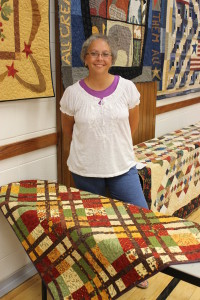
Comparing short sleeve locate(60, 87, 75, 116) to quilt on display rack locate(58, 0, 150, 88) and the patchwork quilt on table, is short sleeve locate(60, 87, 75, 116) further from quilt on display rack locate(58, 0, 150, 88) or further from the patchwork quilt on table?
the patchwork quilt on table

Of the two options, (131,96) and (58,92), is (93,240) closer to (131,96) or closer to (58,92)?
(131,96)

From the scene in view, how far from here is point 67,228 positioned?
1.53 metres

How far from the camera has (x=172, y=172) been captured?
272cm

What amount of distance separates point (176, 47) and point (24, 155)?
2.05 meters

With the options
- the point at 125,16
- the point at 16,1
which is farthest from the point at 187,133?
the point at 16,1

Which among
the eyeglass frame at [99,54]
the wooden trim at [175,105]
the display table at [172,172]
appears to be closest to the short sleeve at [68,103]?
the eyeglass frame at [99,54]

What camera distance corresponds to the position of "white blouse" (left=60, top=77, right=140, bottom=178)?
5.91ft

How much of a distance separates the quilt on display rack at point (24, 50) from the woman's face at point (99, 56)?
1.02 ft

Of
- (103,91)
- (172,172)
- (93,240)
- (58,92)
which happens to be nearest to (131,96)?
(103,91)

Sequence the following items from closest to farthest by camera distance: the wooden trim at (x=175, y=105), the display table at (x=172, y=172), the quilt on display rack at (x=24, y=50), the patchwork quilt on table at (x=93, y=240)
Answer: the patchwork quilt on table at (x=93, y=240) → the quilt on display rack at (x=24, y=50) → the display table at (x=172, y=172) → the wooden trim at (x=175, y=105)

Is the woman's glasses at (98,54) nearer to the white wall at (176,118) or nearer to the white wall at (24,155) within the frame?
the white wall at (24,155)

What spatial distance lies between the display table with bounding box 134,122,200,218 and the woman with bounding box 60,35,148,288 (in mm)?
474

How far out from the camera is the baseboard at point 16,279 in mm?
2068

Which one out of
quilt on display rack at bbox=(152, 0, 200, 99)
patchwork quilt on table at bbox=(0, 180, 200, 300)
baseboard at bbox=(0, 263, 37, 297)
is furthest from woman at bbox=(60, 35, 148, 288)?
quilt on display rack at bbox=(152, 0, 200, 99)
